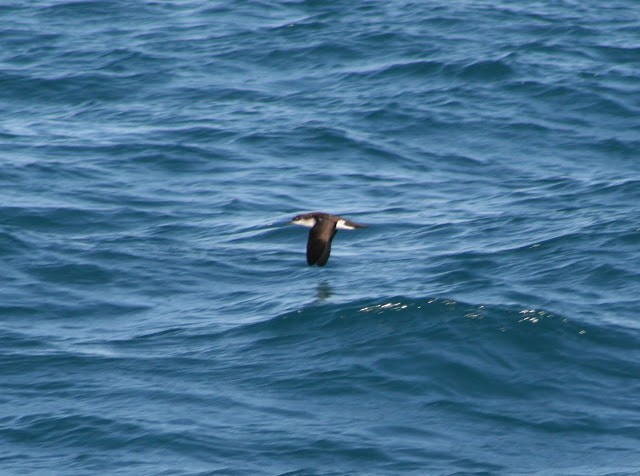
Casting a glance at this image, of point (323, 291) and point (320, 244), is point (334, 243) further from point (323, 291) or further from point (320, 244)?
point (320, 244)

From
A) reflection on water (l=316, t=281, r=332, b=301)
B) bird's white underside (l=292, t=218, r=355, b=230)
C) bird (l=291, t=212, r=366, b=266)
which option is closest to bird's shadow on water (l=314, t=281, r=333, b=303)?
reflection on water (l=316, t=281, r=332, b=301)

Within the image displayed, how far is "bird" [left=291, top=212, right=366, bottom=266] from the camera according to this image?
48.2 feet

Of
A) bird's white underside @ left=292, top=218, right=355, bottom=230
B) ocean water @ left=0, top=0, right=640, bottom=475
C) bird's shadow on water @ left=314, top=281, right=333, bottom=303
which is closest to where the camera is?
ocean water @ left=0, top=0, right=640, bottom=475

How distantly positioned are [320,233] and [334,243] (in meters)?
2.53

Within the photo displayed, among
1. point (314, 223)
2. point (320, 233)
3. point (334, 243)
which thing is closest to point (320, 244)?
point (320, 233)

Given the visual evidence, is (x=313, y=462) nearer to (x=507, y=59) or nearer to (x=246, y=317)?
(x=246, y=317)

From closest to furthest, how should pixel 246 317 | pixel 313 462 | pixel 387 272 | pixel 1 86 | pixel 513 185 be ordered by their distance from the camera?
pixel 313 462 → pixel 246 317 → pixel 387 272 → pixel 513 185 → pixel 1 86

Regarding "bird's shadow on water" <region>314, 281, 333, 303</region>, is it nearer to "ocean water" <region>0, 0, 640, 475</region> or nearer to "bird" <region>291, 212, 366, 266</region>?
"ocean water" <region>0, 0, 640, 475</region>

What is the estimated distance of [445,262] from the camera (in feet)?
53.1

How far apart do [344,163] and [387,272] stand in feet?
15.2

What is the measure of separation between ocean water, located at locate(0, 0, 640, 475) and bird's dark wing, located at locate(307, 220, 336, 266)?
1.79 feet

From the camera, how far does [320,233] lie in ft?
49.0

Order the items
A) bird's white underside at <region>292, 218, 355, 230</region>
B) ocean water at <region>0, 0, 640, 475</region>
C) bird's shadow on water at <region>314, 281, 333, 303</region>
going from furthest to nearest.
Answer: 1. bird's white underside at <region>292, 218, 355, 230</region>
2. bird's shadow on water at <region>314, 281, 333, 303</region>
3. ocean water at <region>0, 0, 640, 475</region>

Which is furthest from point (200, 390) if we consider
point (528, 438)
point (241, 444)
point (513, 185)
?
point (513, 185)
